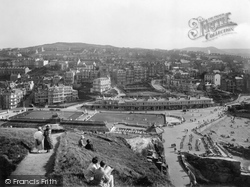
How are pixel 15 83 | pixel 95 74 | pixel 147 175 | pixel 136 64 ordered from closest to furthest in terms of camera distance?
pixel 147 175 < pixel 15 83 < pixel 95 74 < pixel 136 64

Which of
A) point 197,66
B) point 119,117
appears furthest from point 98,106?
point 197,66

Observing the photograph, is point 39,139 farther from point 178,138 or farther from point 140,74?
point 140,74

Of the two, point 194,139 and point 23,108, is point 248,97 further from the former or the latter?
point 23,108

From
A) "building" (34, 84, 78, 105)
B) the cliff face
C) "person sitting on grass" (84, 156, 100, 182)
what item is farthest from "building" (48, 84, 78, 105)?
"person sitting on grass" (84, 156, 100, 182)

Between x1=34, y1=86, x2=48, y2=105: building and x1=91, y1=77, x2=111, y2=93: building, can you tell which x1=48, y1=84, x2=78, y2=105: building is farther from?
x1=91, y1=77, x2=111, y2=93: building

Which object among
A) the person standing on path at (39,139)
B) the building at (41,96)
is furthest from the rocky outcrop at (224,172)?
the building at (41,96)

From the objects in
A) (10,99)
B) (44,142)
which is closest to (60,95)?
(10,99)
